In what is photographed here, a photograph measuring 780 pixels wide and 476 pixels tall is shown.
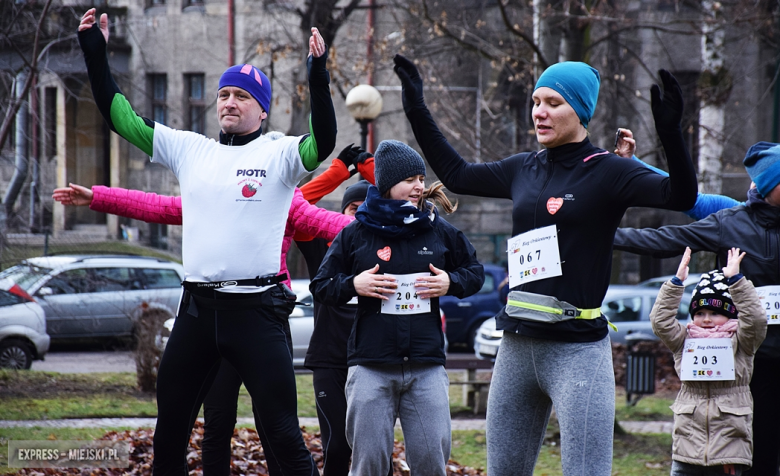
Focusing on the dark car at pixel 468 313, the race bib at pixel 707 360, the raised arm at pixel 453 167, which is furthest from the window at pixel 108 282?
the raised arm at pixel 453 167

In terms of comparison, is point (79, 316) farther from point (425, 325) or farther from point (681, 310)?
point (681, 310)

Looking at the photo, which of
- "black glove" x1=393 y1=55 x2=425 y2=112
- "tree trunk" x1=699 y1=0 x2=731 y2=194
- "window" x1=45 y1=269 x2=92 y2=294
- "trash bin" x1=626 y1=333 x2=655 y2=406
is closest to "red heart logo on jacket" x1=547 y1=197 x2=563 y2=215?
"black glove" x1=393 y1=55 x2=425 y2=112

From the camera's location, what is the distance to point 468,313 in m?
17.0

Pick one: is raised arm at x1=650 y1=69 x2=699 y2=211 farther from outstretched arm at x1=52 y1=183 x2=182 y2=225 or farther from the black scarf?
outstretched arm at x1=52 y1=183 x2=182 y2=225

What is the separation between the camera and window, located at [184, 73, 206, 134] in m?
23.4

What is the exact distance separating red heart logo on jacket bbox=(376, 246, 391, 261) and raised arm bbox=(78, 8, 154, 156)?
1.20 metres

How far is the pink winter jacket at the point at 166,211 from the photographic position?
440 cm

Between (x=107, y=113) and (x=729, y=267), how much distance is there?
320cm

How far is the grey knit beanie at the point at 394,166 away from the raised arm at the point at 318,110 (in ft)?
1.18

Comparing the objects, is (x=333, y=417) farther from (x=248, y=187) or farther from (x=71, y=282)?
(x=71, y=282)

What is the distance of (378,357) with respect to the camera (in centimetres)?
397

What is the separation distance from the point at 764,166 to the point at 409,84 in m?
2.08

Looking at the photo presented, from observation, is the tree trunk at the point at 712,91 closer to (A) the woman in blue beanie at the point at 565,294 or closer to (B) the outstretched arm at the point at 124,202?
(A) the woman in blue beanie at the point at 565,294

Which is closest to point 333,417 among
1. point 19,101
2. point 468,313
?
point 19,101
